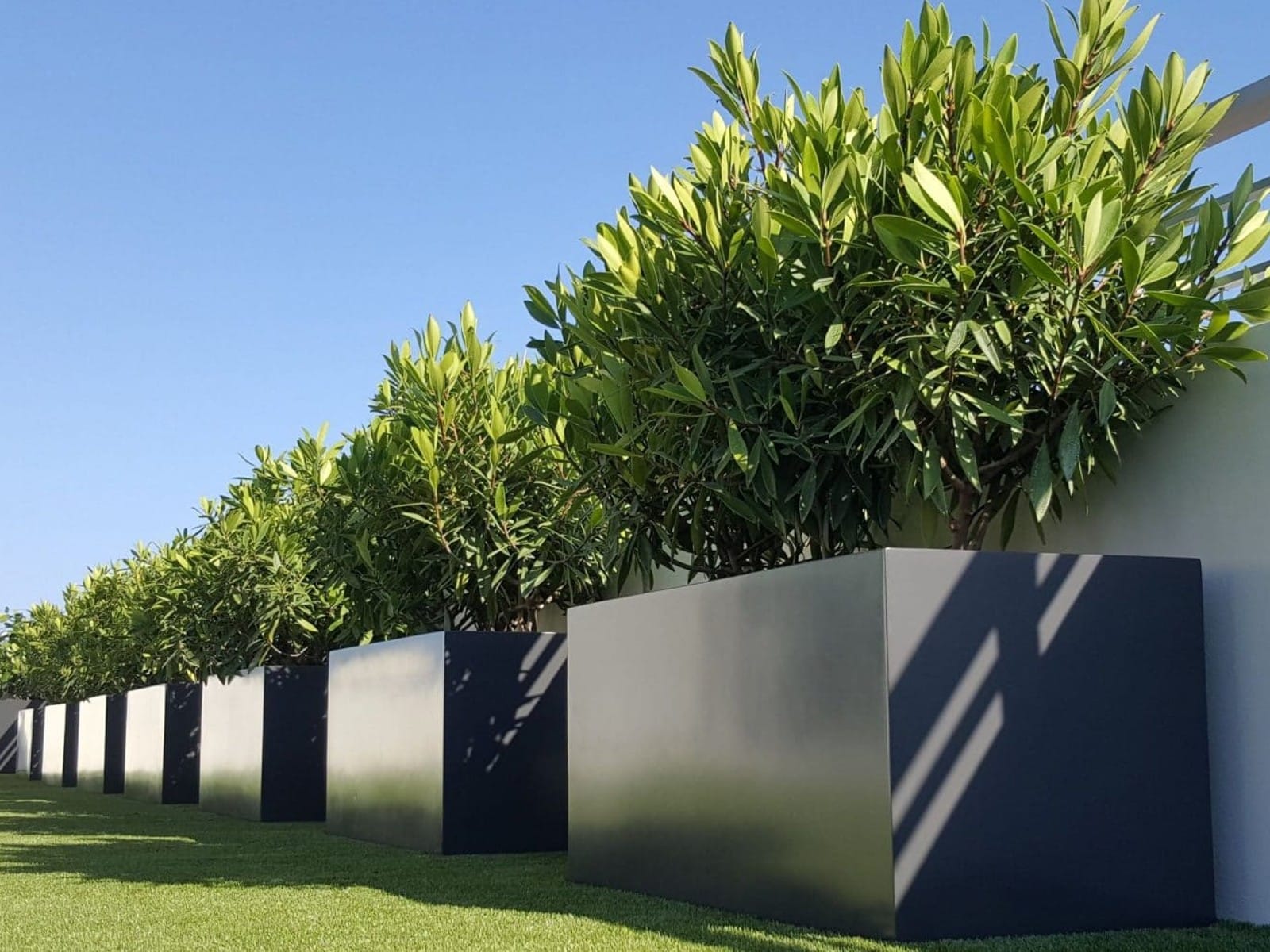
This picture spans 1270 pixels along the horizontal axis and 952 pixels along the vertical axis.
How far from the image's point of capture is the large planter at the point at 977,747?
4637 millimetres

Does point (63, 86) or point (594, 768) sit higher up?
point (63, 86)

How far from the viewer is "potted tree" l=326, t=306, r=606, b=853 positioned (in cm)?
855

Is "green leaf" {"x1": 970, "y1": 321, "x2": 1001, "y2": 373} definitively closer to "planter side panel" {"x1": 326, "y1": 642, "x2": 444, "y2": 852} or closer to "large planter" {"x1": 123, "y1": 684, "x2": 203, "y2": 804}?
"planter side panel" {"x1": 326, "y1": 642, "x2": 444, "y2": 852}

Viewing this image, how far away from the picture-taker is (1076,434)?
5.10 m

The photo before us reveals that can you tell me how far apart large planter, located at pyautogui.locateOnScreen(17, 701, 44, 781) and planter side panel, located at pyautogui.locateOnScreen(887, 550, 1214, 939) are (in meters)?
26.0

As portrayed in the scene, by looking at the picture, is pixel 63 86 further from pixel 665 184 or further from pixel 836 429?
pixel 836 429

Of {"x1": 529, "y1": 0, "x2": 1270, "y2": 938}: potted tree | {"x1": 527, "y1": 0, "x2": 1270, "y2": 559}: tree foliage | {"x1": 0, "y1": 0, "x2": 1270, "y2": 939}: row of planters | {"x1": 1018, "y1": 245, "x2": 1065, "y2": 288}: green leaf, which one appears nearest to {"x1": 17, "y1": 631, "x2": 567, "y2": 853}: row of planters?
{"x1": 0, "y1": 0, "x2": 1270, "y2": 939}: row of planters

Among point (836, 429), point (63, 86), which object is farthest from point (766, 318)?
point (63, 86)

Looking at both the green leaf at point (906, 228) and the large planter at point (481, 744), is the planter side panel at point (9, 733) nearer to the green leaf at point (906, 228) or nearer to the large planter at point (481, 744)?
the large planter at point (481, 744)

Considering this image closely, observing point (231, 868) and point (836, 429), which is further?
point (231, 868)

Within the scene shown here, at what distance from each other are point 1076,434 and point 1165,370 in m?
0.43

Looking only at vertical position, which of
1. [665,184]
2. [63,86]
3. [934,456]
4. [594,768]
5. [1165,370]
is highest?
[63,86]

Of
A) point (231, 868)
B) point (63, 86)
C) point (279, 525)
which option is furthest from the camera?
point (279, 525)

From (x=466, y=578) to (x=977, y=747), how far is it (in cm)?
488
